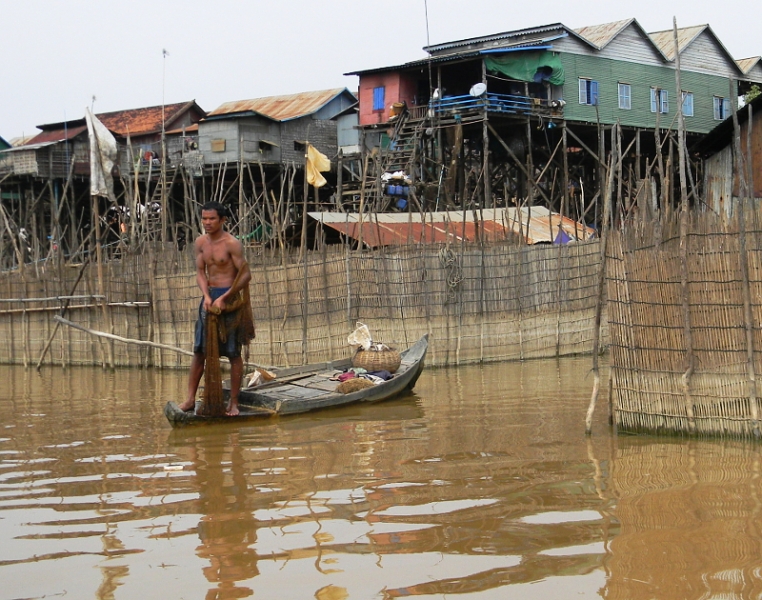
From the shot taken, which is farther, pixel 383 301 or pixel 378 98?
pixel 378 98

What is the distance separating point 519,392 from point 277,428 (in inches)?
100

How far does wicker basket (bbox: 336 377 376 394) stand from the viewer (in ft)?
27.2

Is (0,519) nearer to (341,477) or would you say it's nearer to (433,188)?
(341,477)

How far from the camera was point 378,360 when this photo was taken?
9.06 metres

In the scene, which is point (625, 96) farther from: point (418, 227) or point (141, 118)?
point (141, 118)

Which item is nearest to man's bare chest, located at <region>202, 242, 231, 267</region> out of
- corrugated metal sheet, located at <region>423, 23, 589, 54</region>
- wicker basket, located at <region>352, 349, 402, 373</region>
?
wicker basket, located at <region>352, 349, 402, 373</region>

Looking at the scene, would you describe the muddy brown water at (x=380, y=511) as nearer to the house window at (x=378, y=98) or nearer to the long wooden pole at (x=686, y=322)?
the long wooden pole at (x=686, y=322)

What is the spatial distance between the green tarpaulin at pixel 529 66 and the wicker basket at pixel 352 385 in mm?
16920

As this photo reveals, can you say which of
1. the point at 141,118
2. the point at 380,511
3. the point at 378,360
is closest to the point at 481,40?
the point at 141,118

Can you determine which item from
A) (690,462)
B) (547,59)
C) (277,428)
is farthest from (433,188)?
(690,462)

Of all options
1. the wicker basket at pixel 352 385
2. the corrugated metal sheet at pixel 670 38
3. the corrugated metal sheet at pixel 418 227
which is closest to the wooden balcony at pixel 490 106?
the corrugated metal sheet at pixel 418 227

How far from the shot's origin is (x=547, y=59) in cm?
2433

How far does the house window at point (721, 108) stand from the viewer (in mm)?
28328

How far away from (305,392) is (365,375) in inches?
28.6
